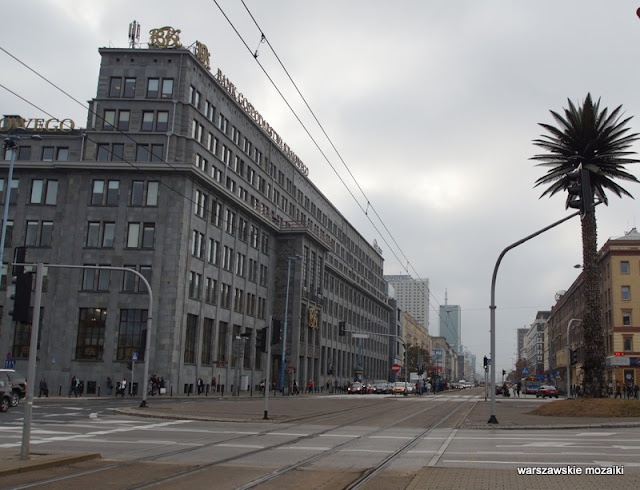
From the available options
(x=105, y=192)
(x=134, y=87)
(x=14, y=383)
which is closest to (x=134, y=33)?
(x=134, y=87)

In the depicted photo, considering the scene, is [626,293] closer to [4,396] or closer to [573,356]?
[573,356]

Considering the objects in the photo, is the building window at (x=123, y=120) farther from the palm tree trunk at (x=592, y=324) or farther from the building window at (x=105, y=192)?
the palm tree trunk at (x=592, y=324)

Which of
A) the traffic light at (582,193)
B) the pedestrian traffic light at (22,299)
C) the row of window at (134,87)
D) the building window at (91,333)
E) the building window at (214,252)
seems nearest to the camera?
the pedestrian traffic light at (22,299)

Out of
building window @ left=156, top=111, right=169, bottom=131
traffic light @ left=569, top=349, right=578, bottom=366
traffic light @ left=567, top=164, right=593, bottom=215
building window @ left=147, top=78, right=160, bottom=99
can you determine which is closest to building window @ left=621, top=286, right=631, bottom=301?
traffic light @ left=569, top=349, right=578, bottom=366

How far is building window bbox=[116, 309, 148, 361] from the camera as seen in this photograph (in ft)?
181

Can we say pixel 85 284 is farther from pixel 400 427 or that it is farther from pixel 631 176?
pixel 631 176

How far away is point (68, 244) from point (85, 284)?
3.91 m

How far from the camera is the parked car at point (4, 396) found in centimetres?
2811

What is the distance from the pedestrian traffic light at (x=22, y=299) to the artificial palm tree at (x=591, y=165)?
25.9 m

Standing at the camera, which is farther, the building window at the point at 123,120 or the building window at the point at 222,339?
the building window at the point at 222,339

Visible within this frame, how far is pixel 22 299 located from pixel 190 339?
4700 cm

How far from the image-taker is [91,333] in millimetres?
55656

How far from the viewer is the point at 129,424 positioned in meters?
22.6

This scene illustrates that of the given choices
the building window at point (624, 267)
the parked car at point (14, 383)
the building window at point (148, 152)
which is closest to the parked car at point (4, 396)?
the parked car at point (14, 383)
